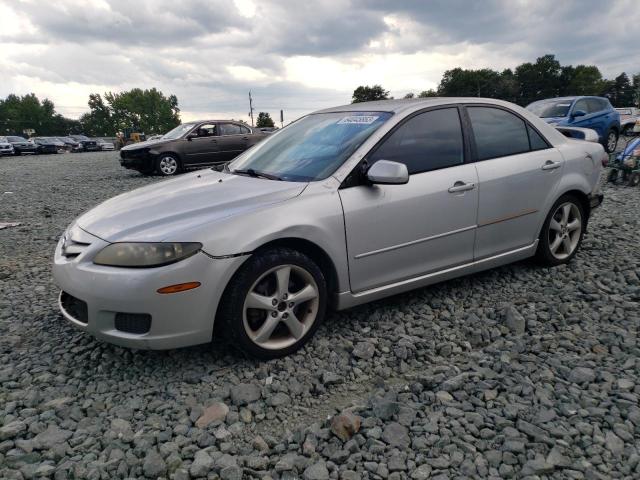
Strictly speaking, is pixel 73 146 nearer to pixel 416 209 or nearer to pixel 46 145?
pixel 46 145

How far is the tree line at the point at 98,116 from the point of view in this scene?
10206 cm

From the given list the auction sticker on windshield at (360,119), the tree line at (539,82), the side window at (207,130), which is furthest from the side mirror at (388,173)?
the tree line at (539,82)

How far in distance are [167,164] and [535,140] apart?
35.4 ft

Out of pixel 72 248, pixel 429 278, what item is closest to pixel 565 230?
pixel 429 278

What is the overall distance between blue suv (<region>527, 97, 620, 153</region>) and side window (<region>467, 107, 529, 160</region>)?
327 inches

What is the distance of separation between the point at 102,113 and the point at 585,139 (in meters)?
119

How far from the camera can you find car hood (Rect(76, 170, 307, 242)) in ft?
9.02

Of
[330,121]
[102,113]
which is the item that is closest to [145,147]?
[330,121]

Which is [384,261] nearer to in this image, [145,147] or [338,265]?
[338,265]

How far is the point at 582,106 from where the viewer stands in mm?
11969

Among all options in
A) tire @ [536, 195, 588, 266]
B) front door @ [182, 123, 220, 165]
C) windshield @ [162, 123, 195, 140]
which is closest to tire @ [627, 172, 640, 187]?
tire @ [536, 195, 588, 266]

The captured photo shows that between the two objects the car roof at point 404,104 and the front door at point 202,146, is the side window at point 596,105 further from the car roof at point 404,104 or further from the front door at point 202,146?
the car roof at point 404,104

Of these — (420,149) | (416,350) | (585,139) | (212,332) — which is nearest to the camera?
(212,332)

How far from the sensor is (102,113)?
109 metres
